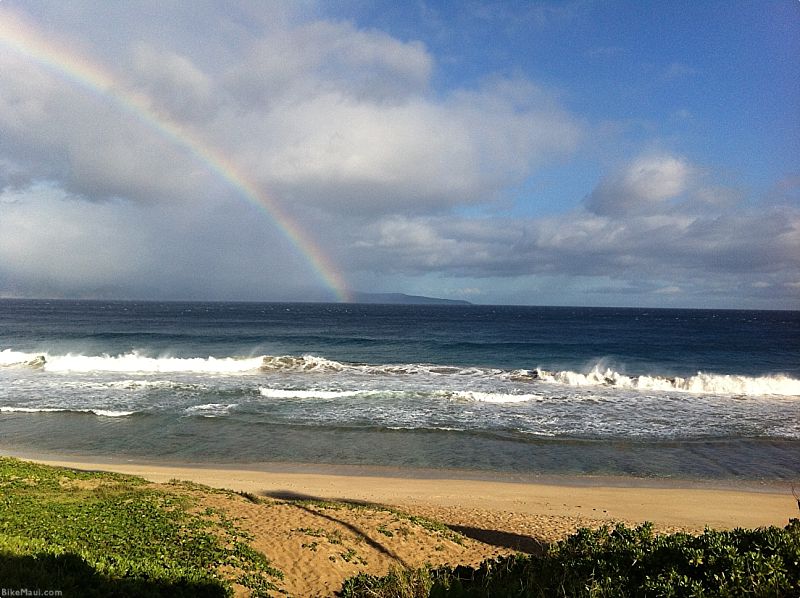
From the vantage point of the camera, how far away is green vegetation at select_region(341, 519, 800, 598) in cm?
445

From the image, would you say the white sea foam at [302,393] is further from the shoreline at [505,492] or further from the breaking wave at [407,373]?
the shoreline at [505,492]

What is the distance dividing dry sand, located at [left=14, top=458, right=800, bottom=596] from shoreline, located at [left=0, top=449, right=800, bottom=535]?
0.03 meters

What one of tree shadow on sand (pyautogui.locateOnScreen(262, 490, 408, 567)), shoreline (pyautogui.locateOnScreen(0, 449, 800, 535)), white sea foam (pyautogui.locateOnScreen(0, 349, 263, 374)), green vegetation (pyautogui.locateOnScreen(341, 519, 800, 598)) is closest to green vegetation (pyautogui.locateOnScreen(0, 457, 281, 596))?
tree shadow on sand (pyautogui.locateOnScreen(262, 490, 408, 567))

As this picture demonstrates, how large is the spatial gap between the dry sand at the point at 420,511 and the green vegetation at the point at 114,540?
2.57ft

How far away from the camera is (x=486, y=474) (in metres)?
16.5

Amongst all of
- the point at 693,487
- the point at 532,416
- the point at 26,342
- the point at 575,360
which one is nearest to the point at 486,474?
the point at 693,487

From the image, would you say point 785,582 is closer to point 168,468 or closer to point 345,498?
point 345,498

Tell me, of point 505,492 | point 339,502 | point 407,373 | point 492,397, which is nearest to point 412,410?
point 492,397

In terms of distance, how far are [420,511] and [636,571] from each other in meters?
8.26

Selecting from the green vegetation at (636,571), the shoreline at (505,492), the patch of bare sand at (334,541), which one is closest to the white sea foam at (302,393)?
the shoreline at (505,492)

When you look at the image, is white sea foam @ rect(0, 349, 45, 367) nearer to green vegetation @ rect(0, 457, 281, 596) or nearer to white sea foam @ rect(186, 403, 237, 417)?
white sea foam @ rect(186, 403, 237, 417)

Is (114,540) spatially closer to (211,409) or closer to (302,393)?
(211,409)

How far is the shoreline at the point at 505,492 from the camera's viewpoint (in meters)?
12.8

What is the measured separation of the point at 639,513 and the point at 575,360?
114 ft
